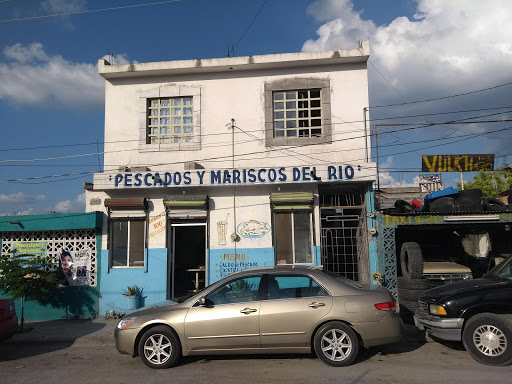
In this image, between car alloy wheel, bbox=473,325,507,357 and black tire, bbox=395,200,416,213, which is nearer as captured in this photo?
car alloy wheel, bbox=473,325,507,357

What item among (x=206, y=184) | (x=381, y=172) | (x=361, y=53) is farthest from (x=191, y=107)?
(x=381, y=172)

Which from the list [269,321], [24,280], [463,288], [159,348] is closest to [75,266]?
[24,280]

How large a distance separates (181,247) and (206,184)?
8.88ft

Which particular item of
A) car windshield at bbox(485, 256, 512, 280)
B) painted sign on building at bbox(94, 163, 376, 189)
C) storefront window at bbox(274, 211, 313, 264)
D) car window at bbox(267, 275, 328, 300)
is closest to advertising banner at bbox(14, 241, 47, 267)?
painted sign on building at bbox(94, 163, 376, 189)

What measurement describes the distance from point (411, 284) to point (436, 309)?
221 cm

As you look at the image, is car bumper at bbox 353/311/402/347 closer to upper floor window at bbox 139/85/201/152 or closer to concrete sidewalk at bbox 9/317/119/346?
concrete sidewalk at bbox 9/317/119/346

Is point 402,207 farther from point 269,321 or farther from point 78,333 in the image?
point 78,333

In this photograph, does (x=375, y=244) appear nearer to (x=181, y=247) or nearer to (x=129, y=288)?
(x=181, y=247)

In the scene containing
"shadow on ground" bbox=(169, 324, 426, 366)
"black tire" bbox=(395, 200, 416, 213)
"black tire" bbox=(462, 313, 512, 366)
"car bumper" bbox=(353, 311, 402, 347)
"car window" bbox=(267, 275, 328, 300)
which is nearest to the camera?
"black tire" bbox=(462, 313, 512, 366)

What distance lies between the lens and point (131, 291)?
10.7 metres

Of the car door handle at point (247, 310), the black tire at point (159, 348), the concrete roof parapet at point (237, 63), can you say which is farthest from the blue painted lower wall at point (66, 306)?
the car door handle at point (247, 310)

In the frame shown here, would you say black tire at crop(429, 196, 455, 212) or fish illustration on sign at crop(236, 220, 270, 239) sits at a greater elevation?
black tire at crop(429, 196, 455, 212)

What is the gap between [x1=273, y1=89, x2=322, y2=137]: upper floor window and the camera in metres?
11.5

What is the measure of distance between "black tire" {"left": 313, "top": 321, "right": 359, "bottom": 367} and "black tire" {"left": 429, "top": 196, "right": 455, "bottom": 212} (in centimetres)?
561
